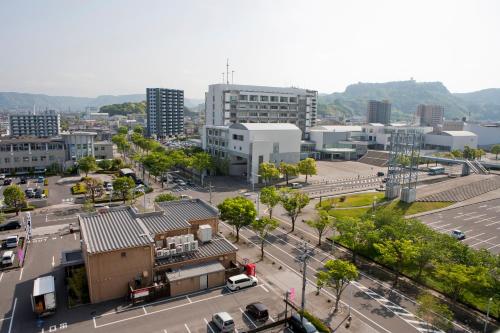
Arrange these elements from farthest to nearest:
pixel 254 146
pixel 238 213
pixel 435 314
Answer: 1. pixel 254 146
2. pixel 238 213
3. pixel 435 314

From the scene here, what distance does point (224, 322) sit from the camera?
22641mm

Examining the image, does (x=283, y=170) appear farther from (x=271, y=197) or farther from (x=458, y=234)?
(x=458, y=234)

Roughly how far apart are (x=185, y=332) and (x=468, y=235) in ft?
125

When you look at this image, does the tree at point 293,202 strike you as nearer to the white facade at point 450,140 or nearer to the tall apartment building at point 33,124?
the white facade at point 450,140

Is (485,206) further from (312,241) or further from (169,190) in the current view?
(169,190)

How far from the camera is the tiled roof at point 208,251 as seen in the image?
2948 centimetres

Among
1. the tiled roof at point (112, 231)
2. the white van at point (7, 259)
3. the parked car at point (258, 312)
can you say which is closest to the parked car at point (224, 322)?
the parked car at point (258, 312)

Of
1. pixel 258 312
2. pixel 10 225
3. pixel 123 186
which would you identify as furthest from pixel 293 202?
pixel 10 225

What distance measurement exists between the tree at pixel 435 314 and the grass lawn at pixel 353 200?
3156 centimetres

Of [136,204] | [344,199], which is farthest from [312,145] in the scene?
[136,204]

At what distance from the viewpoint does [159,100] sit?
6614 inches

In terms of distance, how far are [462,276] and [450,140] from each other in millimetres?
107350

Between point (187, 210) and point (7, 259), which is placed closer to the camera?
point (7, 259)

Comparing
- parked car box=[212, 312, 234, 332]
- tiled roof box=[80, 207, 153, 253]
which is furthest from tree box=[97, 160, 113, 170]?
parked car box=[212, 312, 234, 332]
